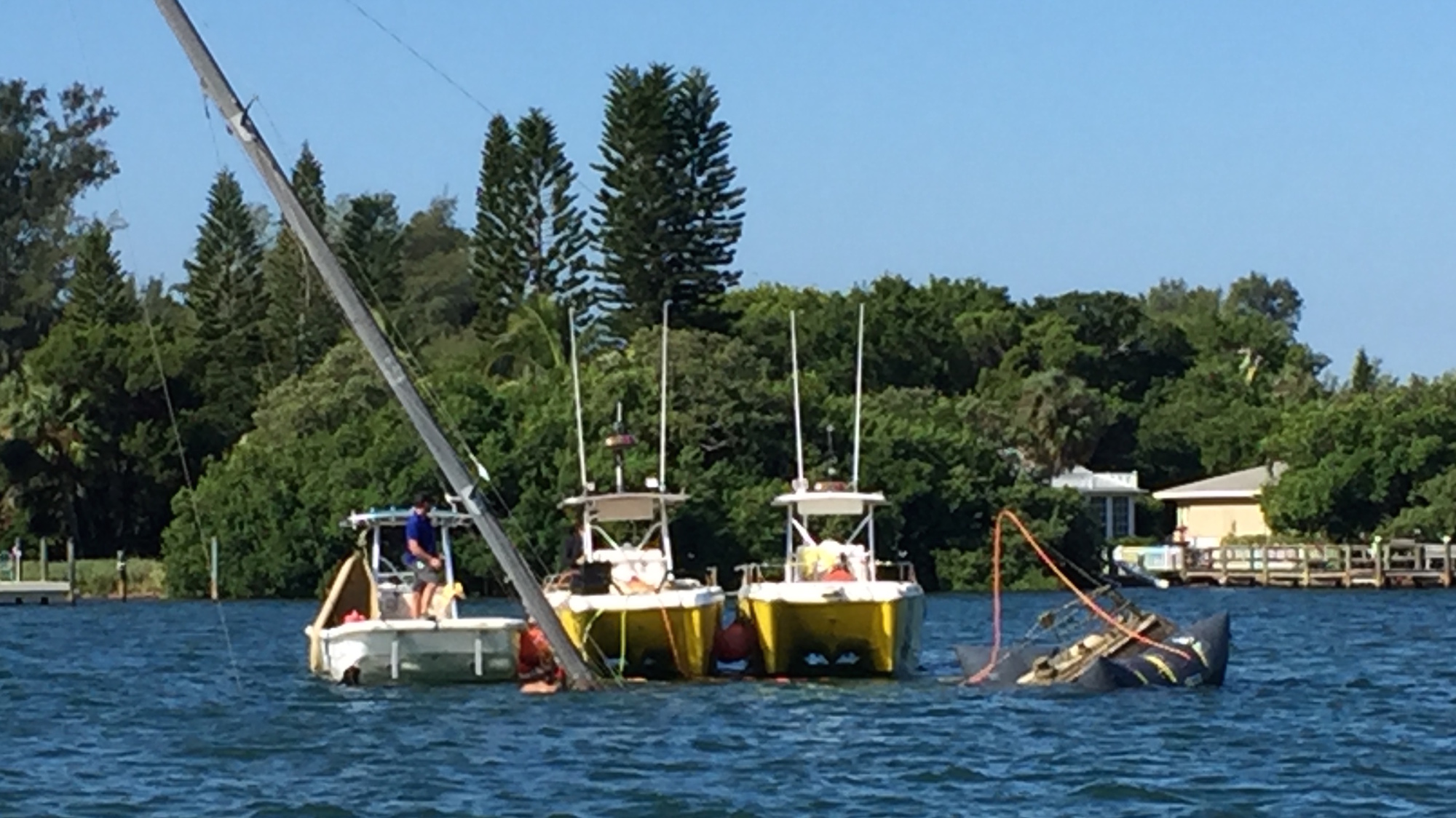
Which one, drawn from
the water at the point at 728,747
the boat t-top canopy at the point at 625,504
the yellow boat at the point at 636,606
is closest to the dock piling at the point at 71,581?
the water at the point at 728,747

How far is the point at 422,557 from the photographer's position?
3838 cm

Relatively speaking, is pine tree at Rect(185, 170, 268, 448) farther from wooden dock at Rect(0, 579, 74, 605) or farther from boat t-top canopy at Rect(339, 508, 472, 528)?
boat t-top canopy at Rect(339, 508, 472, 528)

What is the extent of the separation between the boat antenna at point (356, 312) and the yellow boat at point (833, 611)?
4.48m

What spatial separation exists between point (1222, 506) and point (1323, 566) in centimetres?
1415

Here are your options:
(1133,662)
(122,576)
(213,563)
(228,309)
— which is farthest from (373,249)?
(1133,662)

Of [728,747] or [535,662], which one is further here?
[535,662]

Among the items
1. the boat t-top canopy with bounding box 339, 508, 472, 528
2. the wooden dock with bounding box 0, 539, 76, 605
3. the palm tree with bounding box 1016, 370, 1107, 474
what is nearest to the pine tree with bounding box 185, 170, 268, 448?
the wooden dock with bounding box 0, 539, 76, 605

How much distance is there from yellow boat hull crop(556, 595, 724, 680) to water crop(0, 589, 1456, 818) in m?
0.66

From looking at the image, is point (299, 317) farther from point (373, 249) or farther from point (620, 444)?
point (620, 444)

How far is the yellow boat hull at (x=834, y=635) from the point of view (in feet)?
129

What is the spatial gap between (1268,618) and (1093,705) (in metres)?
30.3

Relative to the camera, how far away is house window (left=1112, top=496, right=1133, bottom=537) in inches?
4154

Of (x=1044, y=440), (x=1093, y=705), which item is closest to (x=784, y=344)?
(x=1044, y=440)

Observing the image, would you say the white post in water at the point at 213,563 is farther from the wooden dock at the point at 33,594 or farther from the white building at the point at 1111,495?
the white building at the point at 1111,495
